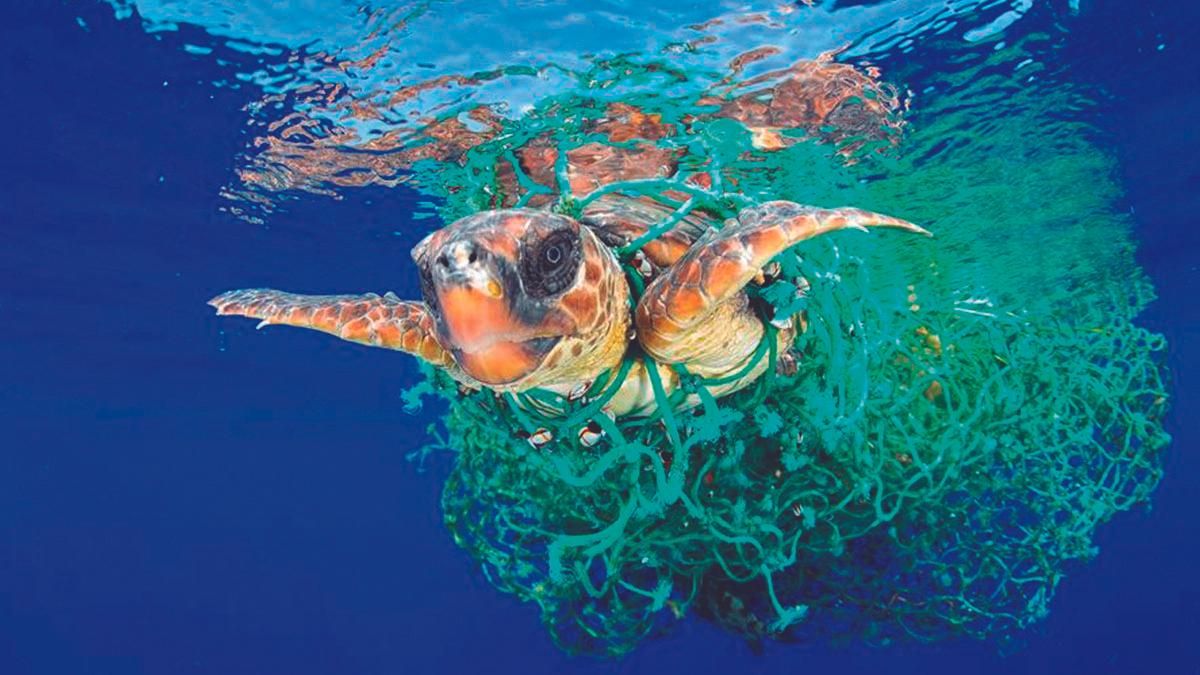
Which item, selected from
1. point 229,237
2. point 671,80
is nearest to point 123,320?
point 229,237

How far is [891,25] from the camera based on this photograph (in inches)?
211

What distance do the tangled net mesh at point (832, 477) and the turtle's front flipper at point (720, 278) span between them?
230 mm

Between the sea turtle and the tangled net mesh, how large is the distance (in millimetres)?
185

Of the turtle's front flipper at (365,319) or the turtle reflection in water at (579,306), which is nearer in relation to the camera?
the turtle reflection in water at (579,306)

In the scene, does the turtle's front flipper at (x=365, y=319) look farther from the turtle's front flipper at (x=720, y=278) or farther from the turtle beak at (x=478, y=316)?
the turtle's front flipper at (x=720, y=278)

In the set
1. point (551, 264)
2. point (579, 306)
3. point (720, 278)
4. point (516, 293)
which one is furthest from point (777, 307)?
point (516, 293)

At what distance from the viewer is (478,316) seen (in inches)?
80.1

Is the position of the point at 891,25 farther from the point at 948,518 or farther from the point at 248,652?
the point at 248,652

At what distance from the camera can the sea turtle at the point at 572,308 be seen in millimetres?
2064

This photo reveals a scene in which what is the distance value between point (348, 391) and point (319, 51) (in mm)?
26517

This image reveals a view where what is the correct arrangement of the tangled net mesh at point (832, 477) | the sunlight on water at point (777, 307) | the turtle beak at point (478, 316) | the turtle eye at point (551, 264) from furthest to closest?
the sunlight on water at point (777, 307)
the tangled net mesh at point (832, 477)
the turtle eye at point (551, 264)
the turtle beak at point (478, 316)

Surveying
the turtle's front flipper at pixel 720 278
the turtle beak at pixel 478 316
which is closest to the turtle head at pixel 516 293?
the turtle beak at pixel 478 316

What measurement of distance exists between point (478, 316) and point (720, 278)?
0.81 m

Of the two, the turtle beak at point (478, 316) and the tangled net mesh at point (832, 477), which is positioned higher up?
the turtle beak at point (478, 316)
